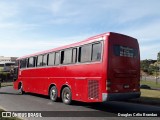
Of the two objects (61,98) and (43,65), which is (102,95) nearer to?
(61,98)

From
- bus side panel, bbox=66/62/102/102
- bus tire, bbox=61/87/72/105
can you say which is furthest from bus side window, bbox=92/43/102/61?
bus tire, bbox=61/87/72/105

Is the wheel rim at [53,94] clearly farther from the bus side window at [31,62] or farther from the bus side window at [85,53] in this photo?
the bus side window at [31,62]

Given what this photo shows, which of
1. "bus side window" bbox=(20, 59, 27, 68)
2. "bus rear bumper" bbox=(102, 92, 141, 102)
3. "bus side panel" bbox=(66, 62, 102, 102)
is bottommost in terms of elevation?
"bus rear bumper" bbox=(102, 92, 141, 102)

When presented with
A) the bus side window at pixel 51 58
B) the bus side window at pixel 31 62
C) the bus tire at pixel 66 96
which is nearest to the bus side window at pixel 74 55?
the bus tire at pixel 66 96

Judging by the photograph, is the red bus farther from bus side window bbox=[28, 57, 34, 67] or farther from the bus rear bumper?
bus side window bbox=[28, 57, 34, 67]

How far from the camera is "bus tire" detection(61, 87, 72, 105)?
49.6 ft

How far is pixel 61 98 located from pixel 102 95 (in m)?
4.72

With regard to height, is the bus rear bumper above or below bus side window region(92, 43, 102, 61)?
below

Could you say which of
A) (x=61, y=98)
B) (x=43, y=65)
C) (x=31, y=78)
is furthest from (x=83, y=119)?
(x=31, y=78)

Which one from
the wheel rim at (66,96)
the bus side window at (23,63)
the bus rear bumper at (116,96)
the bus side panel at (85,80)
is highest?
the bus side window at (23,63)

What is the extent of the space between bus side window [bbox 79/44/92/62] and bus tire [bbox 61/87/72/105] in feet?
6.99

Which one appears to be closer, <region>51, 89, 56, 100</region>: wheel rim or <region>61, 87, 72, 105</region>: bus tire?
<region>61, 87, 72, 105</region>: bus tire

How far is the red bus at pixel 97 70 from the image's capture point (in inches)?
485

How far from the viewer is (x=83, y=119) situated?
1068cm
